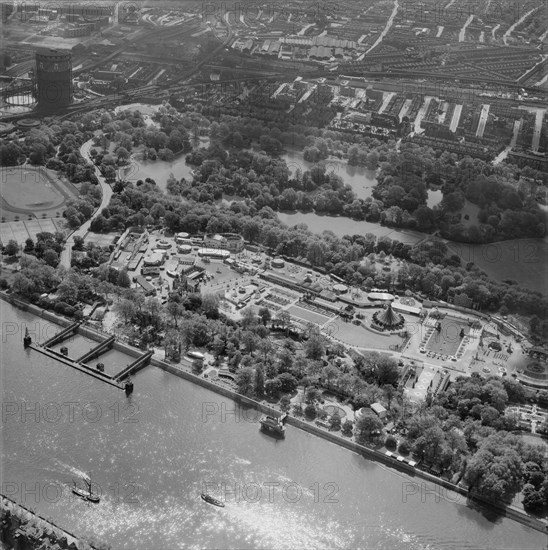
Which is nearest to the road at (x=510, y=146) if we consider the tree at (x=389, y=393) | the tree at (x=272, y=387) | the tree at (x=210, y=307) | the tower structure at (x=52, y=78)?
the tree at (x=210, y=307)

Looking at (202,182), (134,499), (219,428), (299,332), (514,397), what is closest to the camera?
(134,499)

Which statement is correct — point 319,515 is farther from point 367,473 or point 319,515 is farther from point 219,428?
point 219,428

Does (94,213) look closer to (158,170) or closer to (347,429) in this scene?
(158,170)

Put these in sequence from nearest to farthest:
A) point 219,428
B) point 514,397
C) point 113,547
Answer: point 113,547, point 219,428, point 514,397

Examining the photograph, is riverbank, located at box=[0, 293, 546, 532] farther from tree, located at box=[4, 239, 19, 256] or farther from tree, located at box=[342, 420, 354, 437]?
tree, located at box=[4, 239, 19, 256]

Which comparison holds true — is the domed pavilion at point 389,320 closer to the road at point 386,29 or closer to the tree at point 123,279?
the tree at point 123,279

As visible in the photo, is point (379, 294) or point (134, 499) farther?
point (379, 294)

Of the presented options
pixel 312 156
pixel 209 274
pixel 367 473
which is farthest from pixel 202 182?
pixel 367 473
